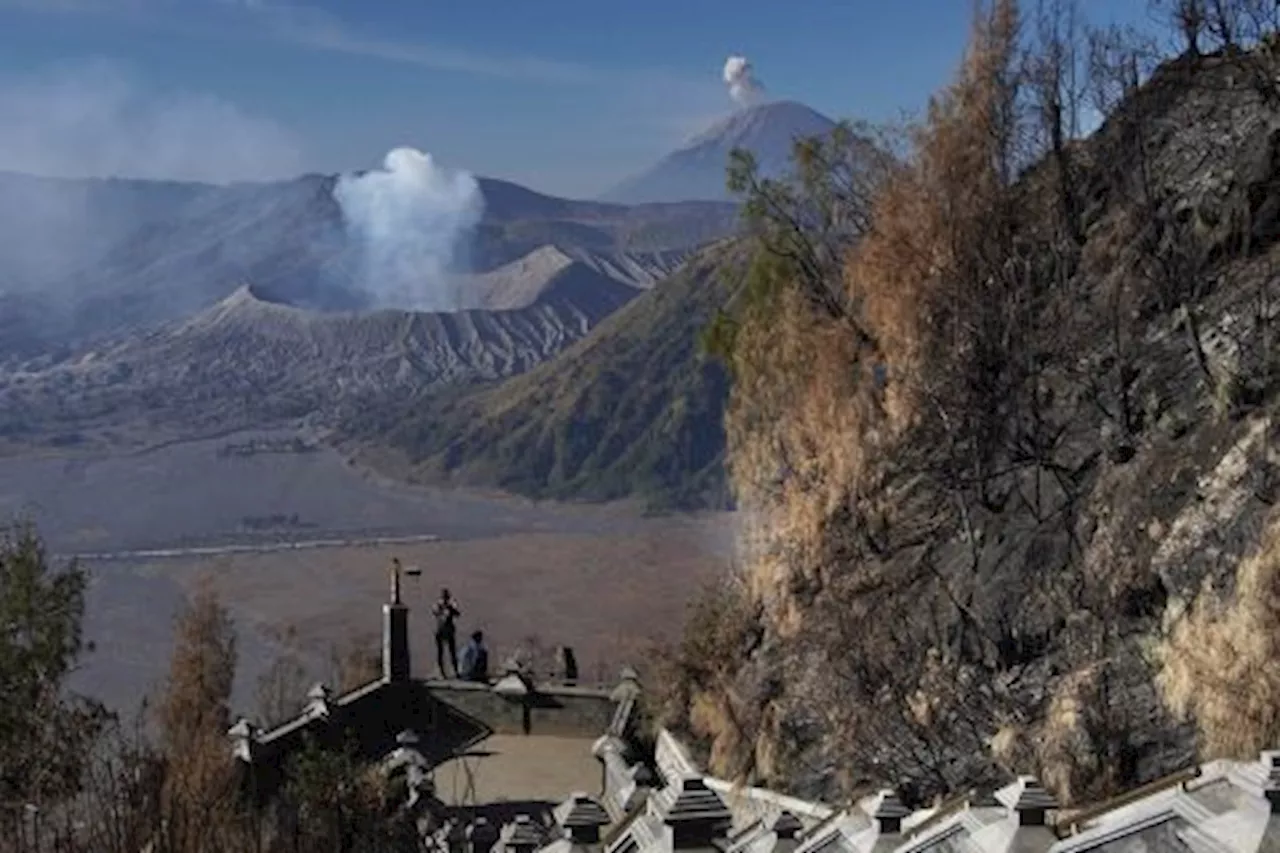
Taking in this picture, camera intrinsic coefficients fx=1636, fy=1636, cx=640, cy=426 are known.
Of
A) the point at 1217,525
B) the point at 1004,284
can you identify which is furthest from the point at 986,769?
the point at 1004,284

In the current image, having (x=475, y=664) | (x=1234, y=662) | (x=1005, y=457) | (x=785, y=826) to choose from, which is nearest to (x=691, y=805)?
(x=785, y=826)

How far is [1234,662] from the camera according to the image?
62.0 ft

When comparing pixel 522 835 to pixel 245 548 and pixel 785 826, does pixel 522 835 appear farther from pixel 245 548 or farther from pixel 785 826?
pixel 245 548

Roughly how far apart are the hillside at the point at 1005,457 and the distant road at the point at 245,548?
305 ft

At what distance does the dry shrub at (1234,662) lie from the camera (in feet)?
58.6

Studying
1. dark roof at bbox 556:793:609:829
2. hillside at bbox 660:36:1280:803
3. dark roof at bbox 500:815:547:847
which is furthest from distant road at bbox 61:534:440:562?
dark roof at bbox 556:793:609:829

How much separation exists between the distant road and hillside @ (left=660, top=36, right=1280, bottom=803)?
93023mm

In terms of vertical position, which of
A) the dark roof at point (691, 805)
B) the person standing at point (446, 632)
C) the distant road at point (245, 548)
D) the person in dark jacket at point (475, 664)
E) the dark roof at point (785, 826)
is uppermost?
the dark roof at point (691, 805)

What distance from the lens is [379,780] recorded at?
24312 millimetres

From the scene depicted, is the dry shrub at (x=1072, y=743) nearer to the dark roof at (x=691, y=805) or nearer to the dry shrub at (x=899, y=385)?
the dry shrub at (x=899, y=385)

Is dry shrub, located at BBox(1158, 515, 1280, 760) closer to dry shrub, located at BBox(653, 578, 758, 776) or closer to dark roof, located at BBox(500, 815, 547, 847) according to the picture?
dry shrub, located at BBox(653, 578, 758, 776)

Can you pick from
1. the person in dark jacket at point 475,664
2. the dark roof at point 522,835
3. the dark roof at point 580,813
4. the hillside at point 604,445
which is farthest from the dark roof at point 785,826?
the hillside at point 604,445

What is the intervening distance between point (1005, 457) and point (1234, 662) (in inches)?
404

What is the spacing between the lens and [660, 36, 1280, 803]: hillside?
22109mm
